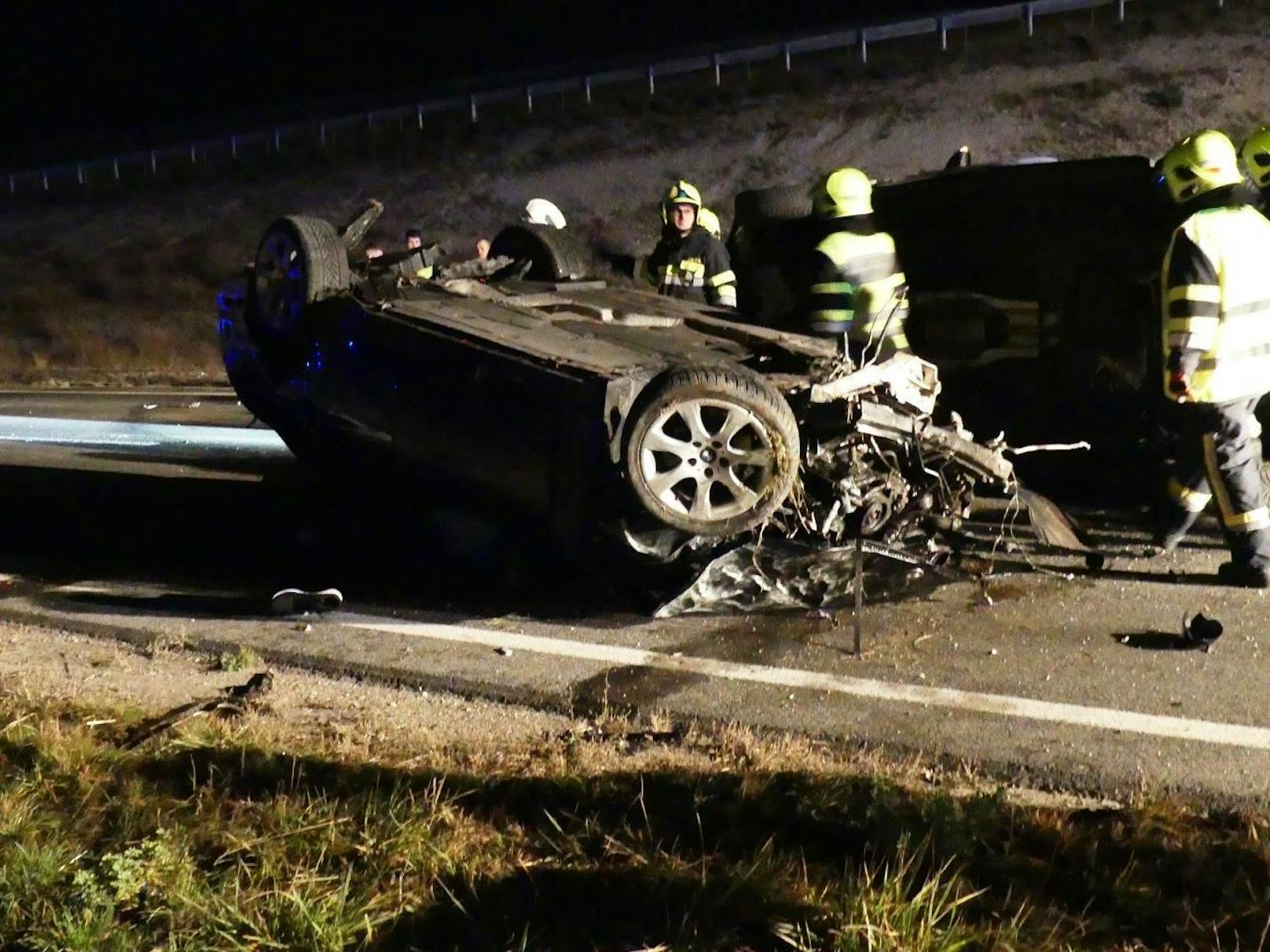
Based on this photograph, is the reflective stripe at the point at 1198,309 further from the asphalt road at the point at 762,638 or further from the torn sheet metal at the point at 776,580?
the torn sheet metal at the point at 776,580

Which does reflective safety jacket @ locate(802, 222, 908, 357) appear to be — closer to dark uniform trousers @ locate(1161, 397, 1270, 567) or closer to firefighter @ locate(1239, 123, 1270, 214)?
dark uniform trousers @ locate(1161, 397, 1270, 567)

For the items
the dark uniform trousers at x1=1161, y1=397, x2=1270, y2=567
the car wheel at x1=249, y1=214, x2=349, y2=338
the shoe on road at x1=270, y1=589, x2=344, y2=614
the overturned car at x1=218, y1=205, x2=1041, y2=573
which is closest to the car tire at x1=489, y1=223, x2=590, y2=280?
the overturned car at x1=218, y1=205, x2=1041, y2=573

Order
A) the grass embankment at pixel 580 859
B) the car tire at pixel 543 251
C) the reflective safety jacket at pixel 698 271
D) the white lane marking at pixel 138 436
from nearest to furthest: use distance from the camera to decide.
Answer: the grass embankment at pixel 580 859 → the car tire at pixel 543 251 → the reflective safety jacket at pixel 698 271 → the white lane marking at pixel 138 436

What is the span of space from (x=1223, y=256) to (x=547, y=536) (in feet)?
9.28

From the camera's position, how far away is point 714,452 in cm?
497

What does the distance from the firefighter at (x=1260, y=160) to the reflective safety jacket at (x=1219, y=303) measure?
3.66 feet

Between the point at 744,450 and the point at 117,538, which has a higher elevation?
the point at 744,450

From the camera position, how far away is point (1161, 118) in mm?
20203

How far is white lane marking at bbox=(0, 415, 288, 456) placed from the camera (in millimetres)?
9938

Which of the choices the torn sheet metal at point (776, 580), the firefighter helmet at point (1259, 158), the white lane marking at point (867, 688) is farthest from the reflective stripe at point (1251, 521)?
the firefighter helmet at point (1259, 158)

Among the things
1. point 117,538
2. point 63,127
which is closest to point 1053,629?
point 117,538

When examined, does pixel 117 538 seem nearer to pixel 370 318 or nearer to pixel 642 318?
pixel 370 318

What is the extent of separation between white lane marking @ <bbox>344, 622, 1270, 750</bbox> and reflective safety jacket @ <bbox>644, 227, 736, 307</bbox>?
3277mm

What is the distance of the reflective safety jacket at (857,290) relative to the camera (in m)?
6.31
